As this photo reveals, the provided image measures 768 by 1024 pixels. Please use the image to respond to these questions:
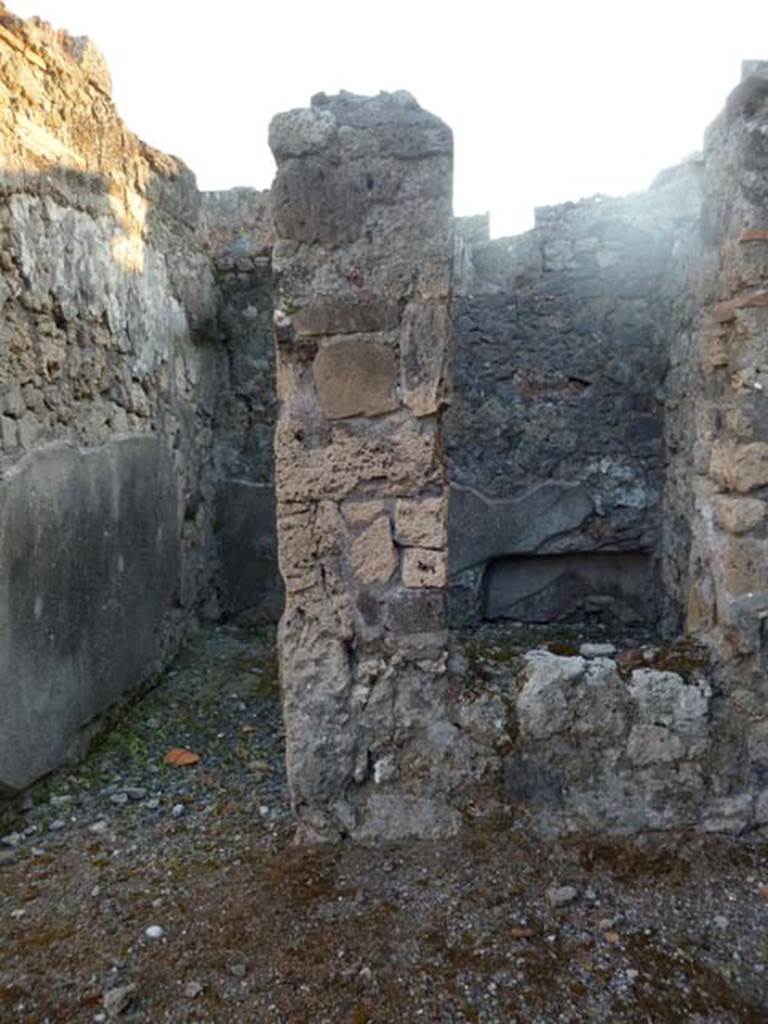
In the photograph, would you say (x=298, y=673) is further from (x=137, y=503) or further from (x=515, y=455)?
(x=515, y=455)

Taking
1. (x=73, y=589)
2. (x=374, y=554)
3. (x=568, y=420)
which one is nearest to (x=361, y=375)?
(x=374, y=554)

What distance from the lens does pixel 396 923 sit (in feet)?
6.73

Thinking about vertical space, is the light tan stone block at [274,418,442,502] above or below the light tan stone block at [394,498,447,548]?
above

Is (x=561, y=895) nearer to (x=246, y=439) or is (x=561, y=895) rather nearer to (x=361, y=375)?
(x=361, y=375)

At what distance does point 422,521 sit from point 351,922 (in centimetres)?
114

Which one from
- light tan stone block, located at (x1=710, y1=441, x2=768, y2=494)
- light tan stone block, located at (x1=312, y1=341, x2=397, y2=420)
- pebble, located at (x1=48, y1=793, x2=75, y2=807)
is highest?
light tan stone block, located at (x1=312, y1=341, x2=397, y2=420)

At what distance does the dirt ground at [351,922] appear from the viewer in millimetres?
1796

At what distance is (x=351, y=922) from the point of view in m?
2.06

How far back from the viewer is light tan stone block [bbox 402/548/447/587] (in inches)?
91.5

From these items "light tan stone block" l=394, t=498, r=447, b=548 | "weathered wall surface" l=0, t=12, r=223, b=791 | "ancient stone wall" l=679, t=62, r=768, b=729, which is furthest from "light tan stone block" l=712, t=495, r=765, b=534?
"weathered wall surface" l=0, t=12, r=223, b=791

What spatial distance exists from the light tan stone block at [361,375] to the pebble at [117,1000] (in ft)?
5.34

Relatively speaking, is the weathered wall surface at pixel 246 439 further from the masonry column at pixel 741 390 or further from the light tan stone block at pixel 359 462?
the masonry column at pixel 741 390

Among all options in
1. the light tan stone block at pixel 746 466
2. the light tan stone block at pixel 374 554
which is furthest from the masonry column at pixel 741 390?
the light tan stone block at pixel 374 554

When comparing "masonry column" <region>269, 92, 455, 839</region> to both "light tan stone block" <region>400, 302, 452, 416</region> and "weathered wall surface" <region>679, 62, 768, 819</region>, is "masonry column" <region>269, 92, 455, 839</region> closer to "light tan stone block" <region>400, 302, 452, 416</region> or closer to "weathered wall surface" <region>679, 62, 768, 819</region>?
"light tan stone block" <region>400, 302, 452, 416</region>
